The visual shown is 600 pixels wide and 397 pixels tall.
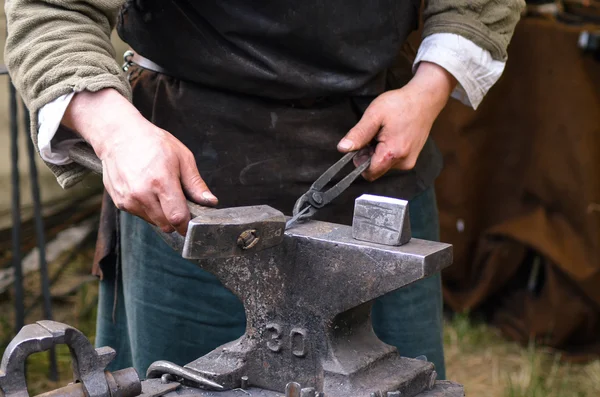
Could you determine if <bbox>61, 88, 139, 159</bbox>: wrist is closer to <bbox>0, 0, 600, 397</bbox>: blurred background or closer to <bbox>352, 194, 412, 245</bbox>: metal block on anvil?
<bbox>352, 194, 412, 245</bbox>: metal block on anvil

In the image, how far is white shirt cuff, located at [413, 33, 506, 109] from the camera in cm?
142

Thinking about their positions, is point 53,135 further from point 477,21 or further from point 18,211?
point 18,211

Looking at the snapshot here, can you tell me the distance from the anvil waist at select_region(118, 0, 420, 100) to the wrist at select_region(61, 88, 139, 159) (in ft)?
0.78

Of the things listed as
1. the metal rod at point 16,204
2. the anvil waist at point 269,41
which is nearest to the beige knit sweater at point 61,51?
the anvil waist at point 269,41

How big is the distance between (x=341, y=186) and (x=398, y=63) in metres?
0.38

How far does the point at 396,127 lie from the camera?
133cm

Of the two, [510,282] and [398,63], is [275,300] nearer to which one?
[398,63]

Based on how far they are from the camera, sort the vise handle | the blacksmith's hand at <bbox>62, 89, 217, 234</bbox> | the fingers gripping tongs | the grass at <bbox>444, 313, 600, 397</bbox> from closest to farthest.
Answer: the vise handle
the blacksmith's hand at <bbox>62, 89, 217, 234</bbox>
the fingers gripping tongs
the grass at <bbox>444, 313, 600, 397</bbox>

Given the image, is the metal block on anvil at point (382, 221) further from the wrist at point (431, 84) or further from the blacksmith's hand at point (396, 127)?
the wrist at point (431, 84)

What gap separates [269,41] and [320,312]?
1.55 feet

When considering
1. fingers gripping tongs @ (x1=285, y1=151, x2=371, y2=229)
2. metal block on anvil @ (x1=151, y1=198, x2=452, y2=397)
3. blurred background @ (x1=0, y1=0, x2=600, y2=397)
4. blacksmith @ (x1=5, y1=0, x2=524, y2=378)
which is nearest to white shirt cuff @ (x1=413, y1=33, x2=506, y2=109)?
blacksmith @ (x1=5, y1=0, x2=524, y2=378)

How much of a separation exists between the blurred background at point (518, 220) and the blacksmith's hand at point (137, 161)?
5.11 ft

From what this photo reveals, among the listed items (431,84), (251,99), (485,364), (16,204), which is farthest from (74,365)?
(485,364)

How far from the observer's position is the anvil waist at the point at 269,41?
1.33 meters
